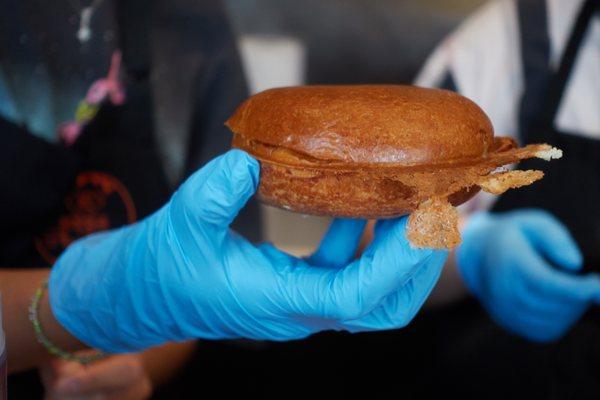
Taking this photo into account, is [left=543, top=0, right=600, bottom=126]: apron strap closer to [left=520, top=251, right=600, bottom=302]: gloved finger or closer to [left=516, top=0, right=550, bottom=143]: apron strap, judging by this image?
[left=516, top=0, right=550, bottom=143]: apron strap

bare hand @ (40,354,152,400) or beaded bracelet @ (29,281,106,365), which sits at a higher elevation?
beaded bracelet @ (29,281,106,365)

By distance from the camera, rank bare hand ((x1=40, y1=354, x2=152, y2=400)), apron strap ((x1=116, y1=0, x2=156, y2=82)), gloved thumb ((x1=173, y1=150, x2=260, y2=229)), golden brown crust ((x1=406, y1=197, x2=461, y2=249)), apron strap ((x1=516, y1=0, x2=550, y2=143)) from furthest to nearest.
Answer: apron strap ((x1=516, y1=0, x2=550, y2=143))
apron strap ((x1=116, y1=0, x2=156, y2=82))
bare hand ((x1=40, y1=354, x2=152, y2=400))
gloved thumb ((x1=173, y1=150, x2=260, y2=229))
golden brown crust ((x1=406, y1=197, x2=461, y2=249))

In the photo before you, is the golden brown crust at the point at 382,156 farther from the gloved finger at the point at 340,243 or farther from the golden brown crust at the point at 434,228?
the gloved finger at the point at 340,243

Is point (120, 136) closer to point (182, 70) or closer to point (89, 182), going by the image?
point (89, 182)

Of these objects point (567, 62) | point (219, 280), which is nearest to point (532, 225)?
point (567, 62)

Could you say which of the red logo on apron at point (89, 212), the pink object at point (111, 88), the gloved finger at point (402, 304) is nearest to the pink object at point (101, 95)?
the pink object at point (111, 88)

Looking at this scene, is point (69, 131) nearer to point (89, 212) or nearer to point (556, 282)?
point (89, 212)

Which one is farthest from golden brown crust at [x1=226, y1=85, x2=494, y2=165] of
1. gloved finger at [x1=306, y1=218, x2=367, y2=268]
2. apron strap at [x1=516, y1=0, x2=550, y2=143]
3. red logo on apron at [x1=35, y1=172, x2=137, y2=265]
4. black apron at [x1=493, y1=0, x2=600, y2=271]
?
apron strap at [x1=516, y1=0, x2=550, y2=143]

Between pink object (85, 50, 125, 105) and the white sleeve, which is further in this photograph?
the white sleeve
